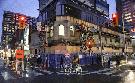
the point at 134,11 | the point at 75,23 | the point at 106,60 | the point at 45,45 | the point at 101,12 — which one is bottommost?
the point at 106,60

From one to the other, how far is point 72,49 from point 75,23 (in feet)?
17.2

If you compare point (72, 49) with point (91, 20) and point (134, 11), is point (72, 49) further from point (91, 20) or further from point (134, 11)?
point (134, 11)

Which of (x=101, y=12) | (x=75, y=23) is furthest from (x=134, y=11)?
(x=75, y=23)

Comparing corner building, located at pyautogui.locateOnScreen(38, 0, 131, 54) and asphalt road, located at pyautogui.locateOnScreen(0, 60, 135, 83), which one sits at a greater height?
corner building, located at pyautogui.locateOnScreen(38, 0, 131, 54)

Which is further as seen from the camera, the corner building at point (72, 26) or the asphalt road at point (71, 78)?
the corner building at point (72, 26)

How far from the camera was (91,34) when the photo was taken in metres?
38.2

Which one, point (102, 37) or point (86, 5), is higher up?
point (86, 5)

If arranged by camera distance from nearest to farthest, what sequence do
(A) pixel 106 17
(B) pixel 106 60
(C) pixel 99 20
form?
1. (B) pixel 106 60
2. (C) pixel 99 20
3. (A) pixel 106 17

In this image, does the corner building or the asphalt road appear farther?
the corner building

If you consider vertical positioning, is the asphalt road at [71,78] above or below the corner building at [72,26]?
below

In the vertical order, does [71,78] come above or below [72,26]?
below

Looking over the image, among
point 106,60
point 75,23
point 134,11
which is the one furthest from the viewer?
point 134,11

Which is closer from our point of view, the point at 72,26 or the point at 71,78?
the point at 71,78

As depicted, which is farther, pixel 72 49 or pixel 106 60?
pixel 72 49
